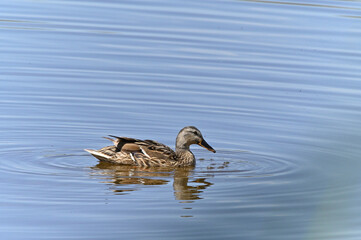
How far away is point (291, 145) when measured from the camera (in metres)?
10.9

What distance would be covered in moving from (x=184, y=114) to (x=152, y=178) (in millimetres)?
3117

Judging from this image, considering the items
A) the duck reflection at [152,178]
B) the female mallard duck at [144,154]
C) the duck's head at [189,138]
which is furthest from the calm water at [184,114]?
the duck's head at [189,138]

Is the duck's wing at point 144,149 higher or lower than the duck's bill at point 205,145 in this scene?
lower

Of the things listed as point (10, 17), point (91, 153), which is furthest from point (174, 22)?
point (91, 153)

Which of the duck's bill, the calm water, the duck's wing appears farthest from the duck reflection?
the duck's bill

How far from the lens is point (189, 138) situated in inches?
419

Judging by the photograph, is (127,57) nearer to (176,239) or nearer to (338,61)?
(338,61)

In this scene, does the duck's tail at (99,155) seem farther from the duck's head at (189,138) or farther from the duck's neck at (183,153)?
the duck's head at (189,138)

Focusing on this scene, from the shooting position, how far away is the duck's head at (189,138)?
34.7 feet

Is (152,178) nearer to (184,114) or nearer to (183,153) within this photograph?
(183,153)

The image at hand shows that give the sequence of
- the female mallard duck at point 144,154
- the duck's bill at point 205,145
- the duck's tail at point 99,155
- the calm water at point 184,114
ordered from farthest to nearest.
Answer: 1. the duck's bill at point 205,145
2. the female mallard duck at point 144,154
3. the duck's tail at point 99,155
4. the calm water at point 184,114

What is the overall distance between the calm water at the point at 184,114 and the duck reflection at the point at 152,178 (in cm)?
4

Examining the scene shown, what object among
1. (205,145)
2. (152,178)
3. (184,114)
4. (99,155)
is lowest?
(152,178)

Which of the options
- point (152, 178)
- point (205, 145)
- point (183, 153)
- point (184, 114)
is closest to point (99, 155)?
point (152, 178)
